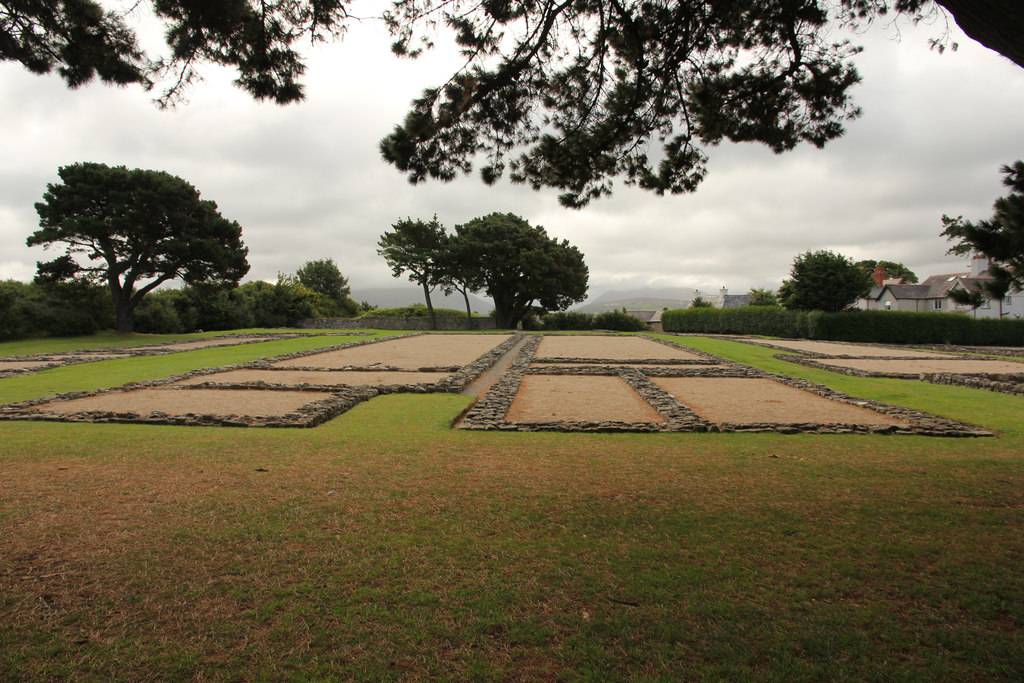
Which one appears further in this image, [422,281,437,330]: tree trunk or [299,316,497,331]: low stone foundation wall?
[299,316,497,331]: low stone foundation wall

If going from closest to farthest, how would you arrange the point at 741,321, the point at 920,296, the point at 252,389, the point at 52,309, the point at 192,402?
the point at 192,402, the point at 252,389, the point at 52,309, the point at 741,321, the point at 920,296

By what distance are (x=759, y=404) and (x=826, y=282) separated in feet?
91.5

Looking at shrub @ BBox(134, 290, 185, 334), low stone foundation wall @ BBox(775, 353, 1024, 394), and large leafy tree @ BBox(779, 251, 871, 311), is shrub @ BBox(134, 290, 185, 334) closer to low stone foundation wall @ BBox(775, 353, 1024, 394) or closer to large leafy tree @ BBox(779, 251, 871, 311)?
low stone foundation wall @ BBox(775, 353, 1024, 394)

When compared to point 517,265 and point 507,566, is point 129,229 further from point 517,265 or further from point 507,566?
point 507,566

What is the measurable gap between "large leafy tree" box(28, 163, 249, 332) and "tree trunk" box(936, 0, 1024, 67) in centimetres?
3199

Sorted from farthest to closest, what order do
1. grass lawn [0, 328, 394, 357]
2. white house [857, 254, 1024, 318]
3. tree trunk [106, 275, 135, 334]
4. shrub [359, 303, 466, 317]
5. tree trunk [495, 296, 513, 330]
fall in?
1. white house [857, 254, 1024, 318]
2. shrub [359, 303, 466, 317]
3. tree trunk [495, 296, 513, 330]
4. tree trunk [106, 275, 135, 334]
5. grass lawn [0, 328, 394, 357]

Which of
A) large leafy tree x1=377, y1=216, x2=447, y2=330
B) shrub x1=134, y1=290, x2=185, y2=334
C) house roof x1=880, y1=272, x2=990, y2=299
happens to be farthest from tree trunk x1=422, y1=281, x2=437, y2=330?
house roof x1=880, y1=272, x2=990, y2=299

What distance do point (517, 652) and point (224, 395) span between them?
9885 mm

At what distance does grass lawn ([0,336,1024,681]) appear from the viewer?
2457 millimetres

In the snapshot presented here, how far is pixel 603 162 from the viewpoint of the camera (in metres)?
6.89

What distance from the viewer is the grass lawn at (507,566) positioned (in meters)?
2.46

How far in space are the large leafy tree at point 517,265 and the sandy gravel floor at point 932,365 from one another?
25286 millimetres

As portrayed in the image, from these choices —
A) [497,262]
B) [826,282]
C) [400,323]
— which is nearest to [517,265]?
[497,262]

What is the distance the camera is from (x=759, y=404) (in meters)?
10.0
